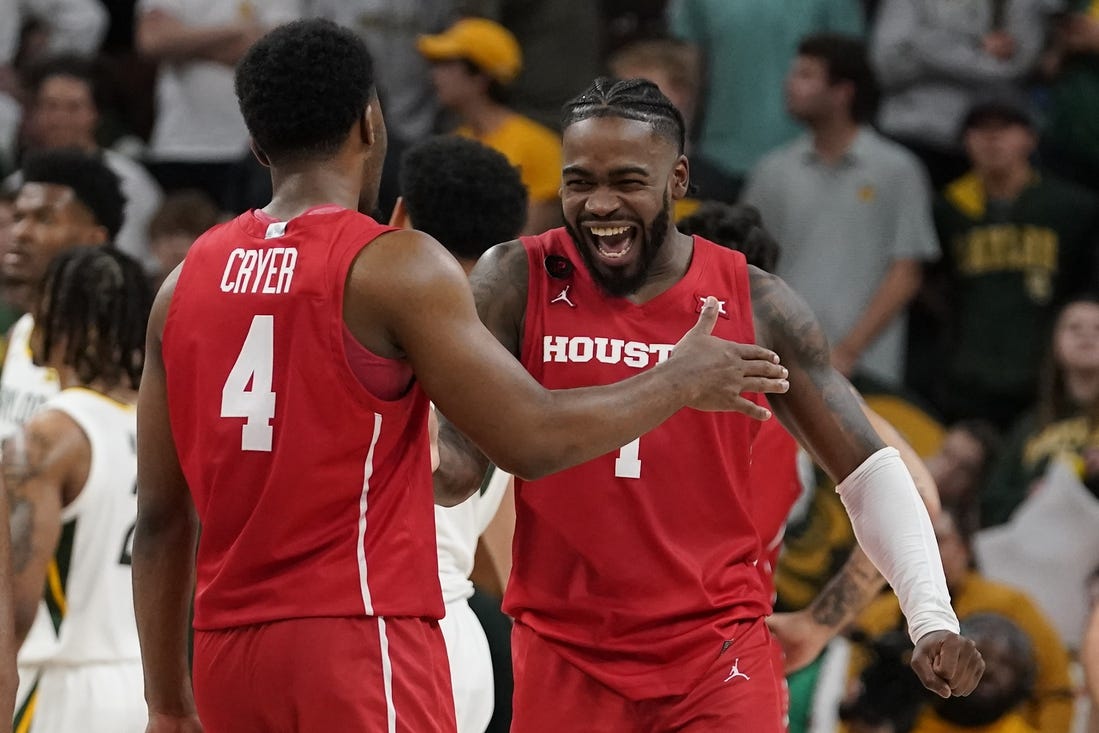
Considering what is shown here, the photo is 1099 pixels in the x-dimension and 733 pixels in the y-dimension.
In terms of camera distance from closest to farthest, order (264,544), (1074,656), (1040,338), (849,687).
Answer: (264,544), (849,687), (1074,656), (1040,338)

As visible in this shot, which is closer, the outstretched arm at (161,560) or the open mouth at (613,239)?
the outstretched arm at (161,560)

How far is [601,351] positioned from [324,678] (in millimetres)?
1105

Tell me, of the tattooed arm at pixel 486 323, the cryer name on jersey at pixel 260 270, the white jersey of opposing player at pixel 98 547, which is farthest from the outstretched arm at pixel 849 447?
the white jersey of opposing player at pixel 98 547

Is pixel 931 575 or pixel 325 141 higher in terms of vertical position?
pixel 325 141

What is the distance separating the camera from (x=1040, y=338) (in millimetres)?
9266

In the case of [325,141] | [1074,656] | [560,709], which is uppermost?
[325,141]

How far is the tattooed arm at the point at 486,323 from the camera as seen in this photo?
4.29 m

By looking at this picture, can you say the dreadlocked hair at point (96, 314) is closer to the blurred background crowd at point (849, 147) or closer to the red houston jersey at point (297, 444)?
the red houston jersey at point (297, 444)

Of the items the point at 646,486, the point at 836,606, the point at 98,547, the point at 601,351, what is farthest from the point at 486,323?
the point at 98,547

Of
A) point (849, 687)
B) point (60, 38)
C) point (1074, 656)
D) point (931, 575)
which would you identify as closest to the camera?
point (931, 575)

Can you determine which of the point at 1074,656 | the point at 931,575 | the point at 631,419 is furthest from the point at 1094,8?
the point at 631,419

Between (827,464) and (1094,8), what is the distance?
586 cm

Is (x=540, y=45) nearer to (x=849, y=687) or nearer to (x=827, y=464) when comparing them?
(x=849, y=687)

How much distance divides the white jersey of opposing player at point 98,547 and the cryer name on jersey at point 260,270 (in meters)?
1.74
